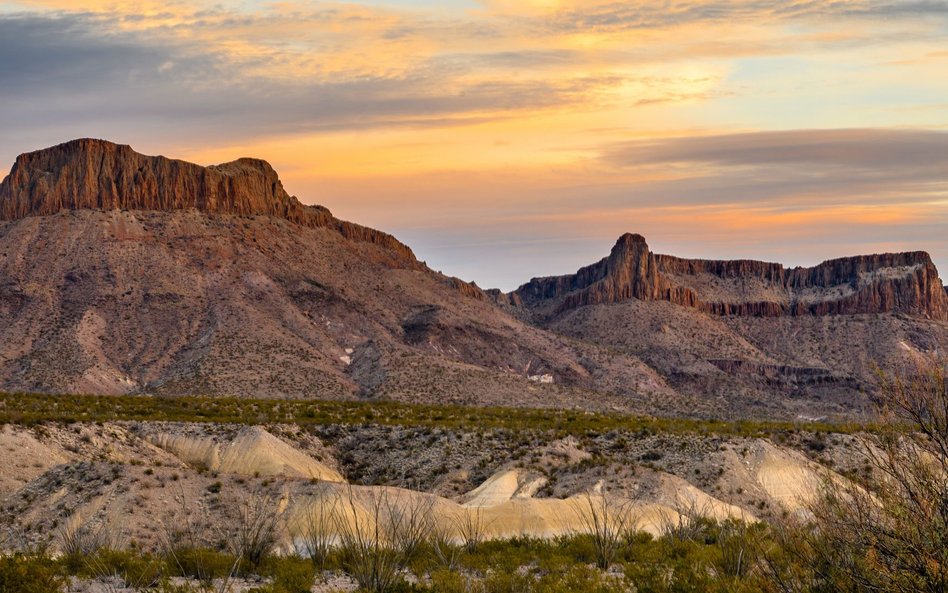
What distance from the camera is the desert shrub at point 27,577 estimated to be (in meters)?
21.8

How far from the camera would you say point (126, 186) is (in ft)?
446

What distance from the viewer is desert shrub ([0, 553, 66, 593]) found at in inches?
857

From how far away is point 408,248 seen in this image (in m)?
165

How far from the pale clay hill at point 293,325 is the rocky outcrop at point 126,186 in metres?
0.28

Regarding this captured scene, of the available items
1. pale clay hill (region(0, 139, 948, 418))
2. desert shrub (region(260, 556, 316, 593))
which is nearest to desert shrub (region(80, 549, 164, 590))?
desert shrub (region(260, 556, 316, 593))

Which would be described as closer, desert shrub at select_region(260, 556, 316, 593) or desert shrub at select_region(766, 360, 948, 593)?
desert shrub at select_region(766, 360, 948, 593)

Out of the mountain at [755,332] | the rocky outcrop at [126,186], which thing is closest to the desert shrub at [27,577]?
the rocky outcrop at [126,186]

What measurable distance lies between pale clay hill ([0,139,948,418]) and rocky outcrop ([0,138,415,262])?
28 cm

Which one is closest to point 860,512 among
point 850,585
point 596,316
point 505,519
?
point 850,585

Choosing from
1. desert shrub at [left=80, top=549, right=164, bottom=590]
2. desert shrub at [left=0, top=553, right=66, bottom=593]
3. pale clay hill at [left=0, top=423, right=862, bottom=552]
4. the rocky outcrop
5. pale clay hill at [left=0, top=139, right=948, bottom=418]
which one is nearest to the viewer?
desert shrub at [left=0, top=553, right=66, bottom=593]

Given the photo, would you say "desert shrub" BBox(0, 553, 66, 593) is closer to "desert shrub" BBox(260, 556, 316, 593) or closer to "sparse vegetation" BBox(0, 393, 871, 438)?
"desert shrub" BBox(260, 556, 316, 593)

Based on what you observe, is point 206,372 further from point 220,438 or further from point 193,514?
point 193,514

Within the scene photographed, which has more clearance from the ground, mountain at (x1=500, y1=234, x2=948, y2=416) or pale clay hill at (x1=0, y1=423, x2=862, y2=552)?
mountain at (x1=500, y1=234, x2=948, y2=416)

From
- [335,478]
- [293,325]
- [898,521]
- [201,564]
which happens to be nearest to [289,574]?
[201,564]
